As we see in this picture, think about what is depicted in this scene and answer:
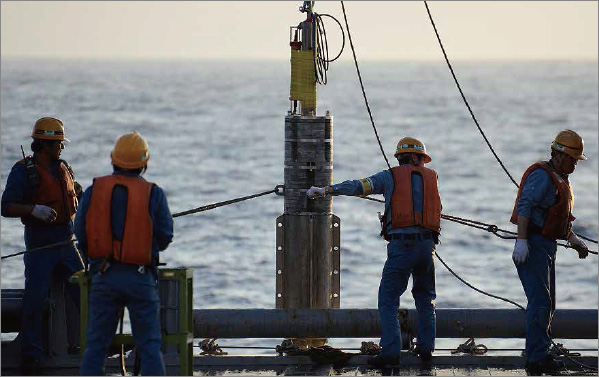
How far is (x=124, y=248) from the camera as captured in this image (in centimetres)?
1150

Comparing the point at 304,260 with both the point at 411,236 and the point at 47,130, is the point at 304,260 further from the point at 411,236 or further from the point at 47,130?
the point at 47,130

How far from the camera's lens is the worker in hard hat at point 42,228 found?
13.2 metres

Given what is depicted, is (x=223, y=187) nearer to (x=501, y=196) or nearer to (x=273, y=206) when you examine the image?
(x=273, y=206)

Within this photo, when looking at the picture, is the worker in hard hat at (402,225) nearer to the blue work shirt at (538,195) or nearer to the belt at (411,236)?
the belt at (411,236)

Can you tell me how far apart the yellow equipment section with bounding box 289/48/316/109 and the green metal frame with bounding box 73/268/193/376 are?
158 inches

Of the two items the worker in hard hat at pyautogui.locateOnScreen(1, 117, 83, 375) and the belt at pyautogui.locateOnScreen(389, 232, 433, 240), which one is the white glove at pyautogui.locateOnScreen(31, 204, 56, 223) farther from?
the belt at pyautogui.locateOnScreen(389, 232, 433, 240)

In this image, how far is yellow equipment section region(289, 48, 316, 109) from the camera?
15883 millimetres

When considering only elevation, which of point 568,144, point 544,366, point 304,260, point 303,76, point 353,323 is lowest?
point 544,366

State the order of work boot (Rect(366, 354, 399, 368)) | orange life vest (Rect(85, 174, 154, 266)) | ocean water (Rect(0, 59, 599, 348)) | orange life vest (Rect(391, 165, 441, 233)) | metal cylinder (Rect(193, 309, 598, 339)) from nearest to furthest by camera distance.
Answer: orange life vest (Rect(85, 174, 154, 266)) → orange life vest (Rect(391, 165, 441, 233)) → work boot (Rect(366, 354, 399, 368)) → metal cylinder (Rect(193, 309, 598, 339)) → ocean water (Rect(0, 59, 599, 348))

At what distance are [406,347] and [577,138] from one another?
2491 mm

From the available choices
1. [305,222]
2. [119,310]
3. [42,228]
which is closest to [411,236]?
[305,222]

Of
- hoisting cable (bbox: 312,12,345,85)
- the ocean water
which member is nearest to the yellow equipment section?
hoisting cable (bbox: 312,12,345,85)

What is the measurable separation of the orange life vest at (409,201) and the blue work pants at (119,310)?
2.61 meters

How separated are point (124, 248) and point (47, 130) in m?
2.16
